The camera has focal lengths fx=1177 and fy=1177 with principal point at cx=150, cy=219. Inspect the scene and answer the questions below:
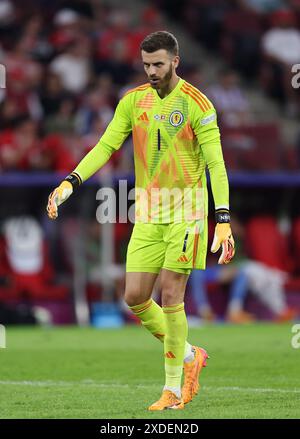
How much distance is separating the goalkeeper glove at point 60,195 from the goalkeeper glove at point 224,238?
1040 mm

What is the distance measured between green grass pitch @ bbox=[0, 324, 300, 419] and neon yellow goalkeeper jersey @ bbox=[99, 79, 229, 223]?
1.38 meters

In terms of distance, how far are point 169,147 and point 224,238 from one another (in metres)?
0.78

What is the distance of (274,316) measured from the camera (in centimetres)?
1797

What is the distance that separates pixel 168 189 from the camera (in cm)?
841

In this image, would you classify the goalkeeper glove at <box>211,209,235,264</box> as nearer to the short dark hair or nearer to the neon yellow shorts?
the neon yellow shorts

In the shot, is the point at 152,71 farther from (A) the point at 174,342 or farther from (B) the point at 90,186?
(B) the point at 90,186

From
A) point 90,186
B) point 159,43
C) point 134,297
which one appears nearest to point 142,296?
point 134,297

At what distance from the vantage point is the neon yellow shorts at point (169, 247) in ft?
26.9

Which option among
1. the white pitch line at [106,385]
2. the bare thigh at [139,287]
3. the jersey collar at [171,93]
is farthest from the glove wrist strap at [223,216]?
the white pitch line at [106,385]

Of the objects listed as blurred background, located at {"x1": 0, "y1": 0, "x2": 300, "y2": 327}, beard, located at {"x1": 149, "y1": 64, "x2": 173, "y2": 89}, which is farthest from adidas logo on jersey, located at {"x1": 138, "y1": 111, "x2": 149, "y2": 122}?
blurred background, located at {"x1": 0, "y1": 0, "x2": 300, "y2": 327}

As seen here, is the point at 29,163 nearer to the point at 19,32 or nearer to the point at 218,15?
the point at 19,32

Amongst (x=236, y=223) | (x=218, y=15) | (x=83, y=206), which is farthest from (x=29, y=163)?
(x=218, y=15)

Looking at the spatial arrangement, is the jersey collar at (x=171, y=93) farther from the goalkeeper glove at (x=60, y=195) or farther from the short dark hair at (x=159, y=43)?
the goalkeeper glove at (x=60, y=195)

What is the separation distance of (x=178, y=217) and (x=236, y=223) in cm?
987
